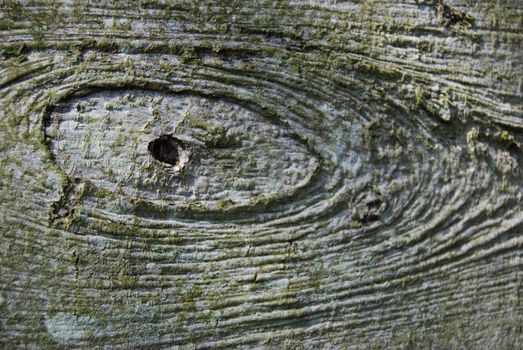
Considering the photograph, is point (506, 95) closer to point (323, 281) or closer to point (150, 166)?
point (323, 281)

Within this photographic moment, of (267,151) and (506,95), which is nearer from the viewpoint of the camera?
(267,151)

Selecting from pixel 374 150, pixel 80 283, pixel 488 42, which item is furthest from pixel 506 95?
pixel 80 283

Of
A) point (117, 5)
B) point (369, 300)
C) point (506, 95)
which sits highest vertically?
point (117, 5)

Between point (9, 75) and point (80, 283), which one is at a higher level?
point (9, 75)
